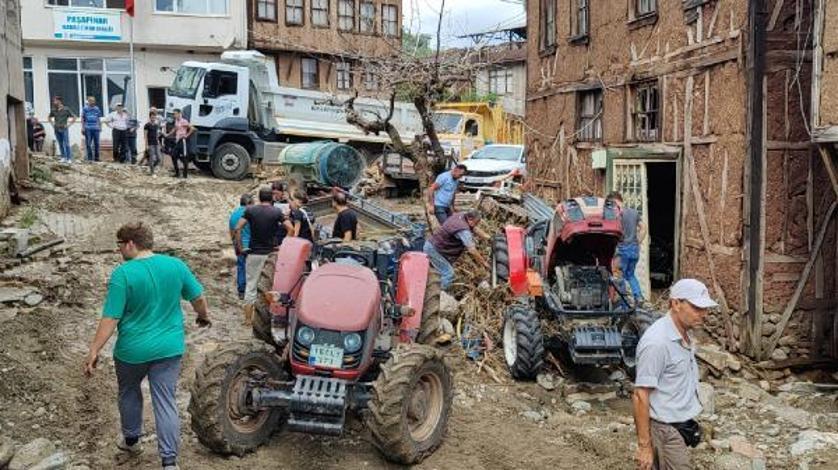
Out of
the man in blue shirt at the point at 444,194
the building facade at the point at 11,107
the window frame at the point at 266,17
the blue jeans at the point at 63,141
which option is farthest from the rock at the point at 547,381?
the window frame at the point at 266,17

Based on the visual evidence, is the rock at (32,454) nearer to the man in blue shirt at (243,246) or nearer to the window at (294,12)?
the man in blue shirt at (243,246)

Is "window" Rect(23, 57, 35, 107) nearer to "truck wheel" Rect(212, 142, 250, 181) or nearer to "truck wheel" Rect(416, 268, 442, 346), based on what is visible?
"truck wheel" Rect(212, 142, 250, 181)

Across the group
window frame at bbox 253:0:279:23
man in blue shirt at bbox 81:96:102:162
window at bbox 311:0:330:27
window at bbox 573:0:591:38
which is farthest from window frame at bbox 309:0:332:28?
window at bbox 573:0:591:38

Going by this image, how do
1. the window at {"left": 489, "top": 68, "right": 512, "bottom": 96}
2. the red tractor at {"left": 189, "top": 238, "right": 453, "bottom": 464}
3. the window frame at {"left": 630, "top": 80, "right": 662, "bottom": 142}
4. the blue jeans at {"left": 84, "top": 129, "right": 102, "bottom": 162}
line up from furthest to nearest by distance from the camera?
the window at {"left": 489, "top": 68, "right": 512, "bottom": 96} → the blue jeans at {"left": 84, "top": 129, "right": 102, "bottom": 162} → the window frame at {"left": 630, "top": 80, "right": 662, "bottom": 142} → the red tractor at {"left": 189, "top": 238, "right": 453, "bottom": 464}

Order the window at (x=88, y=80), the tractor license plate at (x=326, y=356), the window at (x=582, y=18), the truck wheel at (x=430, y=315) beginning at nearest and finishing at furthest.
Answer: the tractor license plate at (x=326, y=356) → the truck wheel at (x=430, y=315) → the window at (x=582, y=18) → the window at (x=88, y=80)

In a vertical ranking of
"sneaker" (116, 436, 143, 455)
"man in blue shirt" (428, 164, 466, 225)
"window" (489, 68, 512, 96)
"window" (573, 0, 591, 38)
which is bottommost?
"sneaker" (116, 436, 143, 455)

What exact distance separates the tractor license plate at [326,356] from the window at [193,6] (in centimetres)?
2412

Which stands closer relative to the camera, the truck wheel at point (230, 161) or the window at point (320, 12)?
the truck wheel at point (230, 161)

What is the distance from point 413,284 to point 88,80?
2342 centimetres

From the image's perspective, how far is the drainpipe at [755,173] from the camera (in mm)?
9758

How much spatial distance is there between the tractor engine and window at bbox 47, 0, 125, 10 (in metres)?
22.7

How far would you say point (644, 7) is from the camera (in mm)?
13070

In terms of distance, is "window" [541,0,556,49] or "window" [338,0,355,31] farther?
"window" [338,0,355,31]

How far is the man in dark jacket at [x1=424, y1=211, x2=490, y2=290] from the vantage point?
34.1 feet
